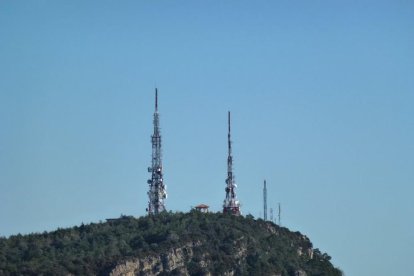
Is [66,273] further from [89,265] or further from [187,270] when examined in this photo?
[187,270]

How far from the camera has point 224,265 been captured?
649 ft

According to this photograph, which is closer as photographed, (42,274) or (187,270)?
(42,274)

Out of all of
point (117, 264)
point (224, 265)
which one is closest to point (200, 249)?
point (224, 265)

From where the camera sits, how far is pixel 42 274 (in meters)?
176

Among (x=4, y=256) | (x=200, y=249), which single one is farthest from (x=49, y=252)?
(x=200, y=249)

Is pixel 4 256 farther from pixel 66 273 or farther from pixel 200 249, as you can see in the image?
pixel 200 249

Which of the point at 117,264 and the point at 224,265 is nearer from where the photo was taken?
the point at 117,264

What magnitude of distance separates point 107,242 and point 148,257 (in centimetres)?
1154

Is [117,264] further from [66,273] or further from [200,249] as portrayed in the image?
[200,249]

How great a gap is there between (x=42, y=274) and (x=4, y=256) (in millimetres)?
13073

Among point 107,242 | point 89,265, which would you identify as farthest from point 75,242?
point 89,265

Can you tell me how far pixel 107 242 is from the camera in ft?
653

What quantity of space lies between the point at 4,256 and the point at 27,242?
969cm

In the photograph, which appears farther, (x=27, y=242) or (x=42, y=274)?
(x=27, y=242)
